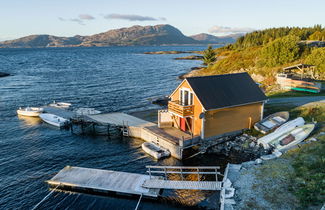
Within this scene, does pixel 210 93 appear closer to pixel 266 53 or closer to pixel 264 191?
pixel 264 191

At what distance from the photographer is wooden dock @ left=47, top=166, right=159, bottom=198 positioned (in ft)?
66.9

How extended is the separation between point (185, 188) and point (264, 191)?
5.92m

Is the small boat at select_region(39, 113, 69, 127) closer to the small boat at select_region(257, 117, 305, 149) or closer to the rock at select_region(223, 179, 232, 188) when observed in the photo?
the rock at select_region(223, 179, 232, 188)

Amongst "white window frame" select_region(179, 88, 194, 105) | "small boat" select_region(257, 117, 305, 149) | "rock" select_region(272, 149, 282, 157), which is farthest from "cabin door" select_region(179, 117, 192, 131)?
"rock" select_region(272, 149, 282, 157)

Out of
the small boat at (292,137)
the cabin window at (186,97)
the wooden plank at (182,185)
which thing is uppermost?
the cabin window at (186,97)

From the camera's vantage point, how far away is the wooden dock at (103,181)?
2039 cm

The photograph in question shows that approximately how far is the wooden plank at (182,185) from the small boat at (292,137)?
30.3 ft

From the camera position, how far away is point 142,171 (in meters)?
24.7

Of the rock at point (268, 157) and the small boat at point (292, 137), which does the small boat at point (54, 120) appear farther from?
the small boat at point (292, 137)

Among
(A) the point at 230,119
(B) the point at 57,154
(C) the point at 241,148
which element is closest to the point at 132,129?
(B) the point at 57,154

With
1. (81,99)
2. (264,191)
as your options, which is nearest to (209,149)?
(264,191)

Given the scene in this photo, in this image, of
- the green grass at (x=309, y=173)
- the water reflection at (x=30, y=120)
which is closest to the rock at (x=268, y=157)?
the green grass at (x=309, y=173)

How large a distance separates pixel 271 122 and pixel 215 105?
8442 millimetres

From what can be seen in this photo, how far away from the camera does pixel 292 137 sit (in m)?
25.9
